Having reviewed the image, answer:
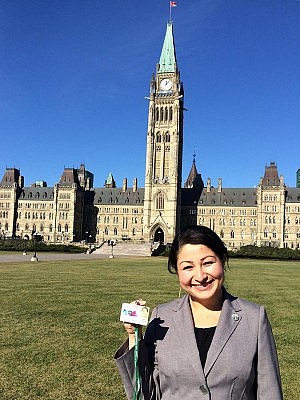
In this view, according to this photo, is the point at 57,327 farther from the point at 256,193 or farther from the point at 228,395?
the point at 256,193

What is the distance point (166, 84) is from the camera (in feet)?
336

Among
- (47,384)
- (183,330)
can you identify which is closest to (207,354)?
(183,330)

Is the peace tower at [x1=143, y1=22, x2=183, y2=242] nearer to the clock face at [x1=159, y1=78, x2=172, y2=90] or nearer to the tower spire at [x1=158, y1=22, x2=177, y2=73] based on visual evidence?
the clock face at [x1=159, y1=78, x2=172, y2=90]

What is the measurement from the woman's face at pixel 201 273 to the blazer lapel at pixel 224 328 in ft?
0.48

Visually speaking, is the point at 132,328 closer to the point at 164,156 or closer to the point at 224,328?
the point at 224,328

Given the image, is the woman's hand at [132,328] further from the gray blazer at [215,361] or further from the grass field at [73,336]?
the grass field at [73,336]

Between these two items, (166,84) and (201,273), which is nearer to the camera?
(201,273)

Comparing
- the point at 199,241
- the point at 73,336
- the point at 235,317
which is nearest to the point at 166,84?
the point at 73,336

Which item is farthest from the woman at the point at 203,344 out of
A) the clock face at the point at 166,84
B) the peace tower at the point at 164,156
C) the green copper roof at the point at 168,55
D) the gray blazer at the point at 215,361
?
the green copper roof at the point at 168,55

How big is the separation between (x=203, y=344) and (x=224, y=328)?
0.70ft

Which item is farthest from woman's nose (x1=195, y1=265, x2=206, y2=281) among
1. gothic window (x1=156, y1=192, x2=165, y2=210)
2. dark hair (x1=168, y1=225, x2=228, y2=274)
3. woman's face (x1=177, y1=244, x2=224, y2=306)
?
gothic window (x1=156, y1=192, x2=165, y2=210)

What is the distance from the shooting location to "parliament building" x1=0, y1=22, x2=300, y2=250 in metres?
100

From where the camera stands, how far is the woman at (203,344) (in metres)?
3.32

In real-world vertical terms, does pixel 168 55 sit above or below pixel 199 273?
above
